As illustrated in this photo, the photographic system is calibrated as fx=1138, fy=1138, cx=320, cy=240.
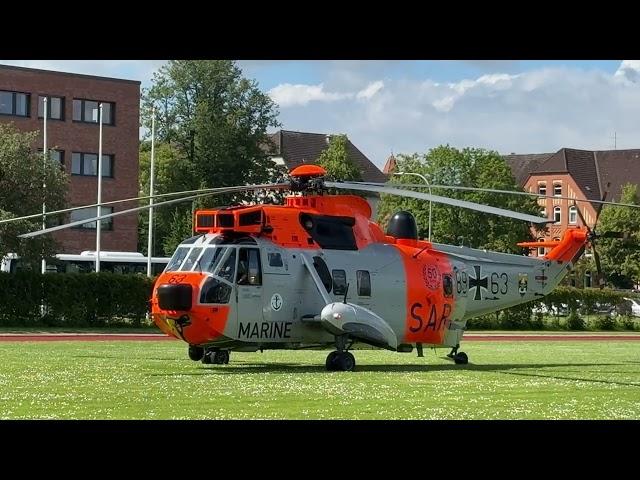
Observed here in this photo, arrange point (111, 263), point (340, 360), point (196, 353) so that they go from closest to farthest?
point (340, 360)
point (196, 353)
point (111, 263)

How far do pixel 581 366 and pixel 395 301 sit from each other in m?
4.73

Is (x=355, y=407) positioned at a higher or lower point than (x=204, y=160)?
lower

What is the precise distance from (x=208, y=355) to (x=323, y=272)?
291 centimetres

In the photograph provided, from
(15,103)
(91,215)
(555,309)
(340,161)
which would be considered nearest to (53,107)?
(15,103)

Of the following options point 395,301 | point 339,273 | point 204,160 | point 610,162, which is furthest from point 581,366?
point 610,162

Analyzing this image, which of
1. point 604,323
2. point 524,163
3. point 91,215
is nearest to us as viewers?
point 604,323

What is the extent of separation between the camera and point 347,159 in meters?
84.2

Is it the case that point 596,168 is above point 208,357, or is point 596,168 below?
above

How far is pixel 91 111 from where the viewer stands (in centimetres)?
7031

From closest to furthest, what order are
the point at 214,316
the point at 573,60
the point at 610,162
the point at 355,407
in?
1. the point at 573,60
2. the point at 355,407
3. the point at 214,316
4. the point at 610,162

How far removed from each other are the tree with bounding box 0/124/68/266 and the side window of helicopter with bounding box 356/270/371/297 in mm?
25789

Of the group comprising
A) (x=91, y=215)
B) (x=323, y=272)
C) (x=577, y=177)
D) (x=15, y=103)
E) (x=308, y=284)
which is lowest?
(x=308, y=284)

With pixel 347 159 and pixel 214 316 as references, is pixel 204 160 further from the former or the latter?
pixel 214 316

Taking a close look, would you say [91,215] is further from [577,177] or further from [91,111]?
[577,177]
